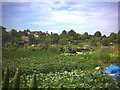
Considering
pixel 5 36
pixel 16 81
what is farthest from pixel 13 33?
pixel 16 81

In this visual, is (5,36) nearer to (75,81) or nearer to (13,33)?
(13,33)

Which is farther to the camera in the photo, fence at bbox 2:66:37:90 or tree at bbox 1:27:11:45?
tree at bbox 1:27:11:45

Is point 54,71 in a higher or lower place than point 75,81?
higher

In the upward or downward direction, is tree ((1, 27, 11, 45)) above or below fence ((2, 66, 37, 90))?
above

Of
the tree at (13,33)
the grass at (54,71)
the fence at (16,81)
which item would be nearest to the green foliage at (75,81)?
the grass at (54,71)

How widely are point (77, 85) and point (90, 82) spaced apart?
0.35 metres

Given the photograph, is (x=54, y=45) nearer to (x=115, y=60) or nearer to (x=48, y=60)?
(x=48, y=60)

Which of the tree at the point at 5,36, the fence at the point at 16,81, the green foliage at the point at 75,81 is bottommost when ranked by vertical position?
the green foliage at the point at 75,81

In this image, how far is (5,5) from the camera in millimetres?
3926

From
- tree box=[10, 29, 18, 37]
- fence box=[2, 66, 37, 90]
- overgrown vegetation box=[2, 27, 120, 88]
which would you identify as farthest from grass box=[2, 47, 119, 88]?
tree box=[10, 29, 18, 37]

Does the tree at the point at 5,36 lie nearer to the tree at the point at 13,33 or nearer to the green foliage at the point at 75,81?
the tree at the point at 13,33

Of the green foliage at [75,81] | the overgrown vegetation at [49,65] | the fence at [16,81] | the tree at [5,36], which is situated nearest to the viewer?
Answer: the fence at [16,81]

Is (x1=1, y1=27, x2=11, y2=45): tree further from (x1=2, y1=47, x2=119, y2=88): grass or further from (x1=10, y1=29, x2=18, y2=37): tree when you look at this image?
(x1=2, y1=47, x2=119, y2=88): grass

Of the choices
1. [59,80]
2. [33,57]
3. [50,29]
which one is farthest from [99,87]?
[33,57]
